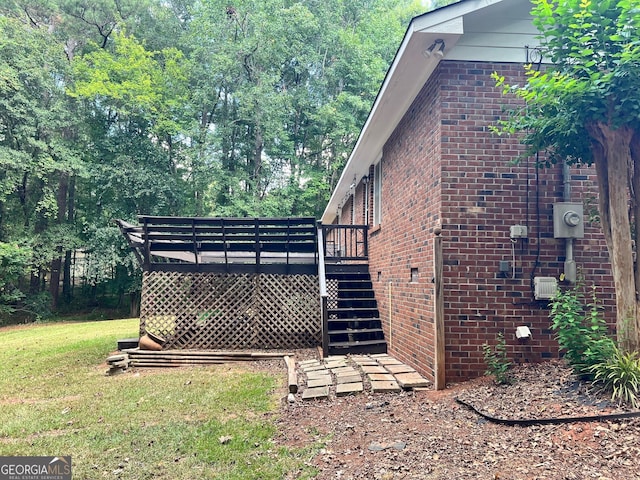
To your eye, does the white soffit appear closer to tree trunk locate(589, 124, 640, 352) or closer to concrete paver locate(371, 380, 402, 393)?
tree trunk locate(589, 124, 640, 352)

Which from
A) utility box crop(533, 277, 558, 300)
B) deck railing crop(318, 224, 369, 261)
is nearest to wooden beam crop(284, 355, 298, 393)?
deck railing crop(318, 224, 369, 261)

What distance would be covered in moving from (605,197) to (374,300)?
4800 mm

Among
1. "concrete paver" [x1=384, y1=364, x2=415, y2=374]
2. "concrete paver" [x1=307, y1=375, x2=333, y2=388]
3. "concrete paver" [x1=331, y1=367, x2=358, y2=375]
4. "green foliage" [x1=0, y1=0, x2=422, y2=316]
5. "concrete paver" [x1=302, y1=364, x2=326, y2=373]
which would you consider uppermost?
"green foliage" [x1=0, y1=0, x2=422, y2=316]

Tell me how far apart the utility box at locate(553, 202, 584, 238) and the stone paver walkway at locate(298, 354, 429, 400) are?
2274 mm

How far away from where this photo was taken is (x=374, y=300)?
25.4 ft

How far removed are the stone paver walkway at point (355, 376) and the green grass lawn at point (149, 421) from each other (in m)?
0.52

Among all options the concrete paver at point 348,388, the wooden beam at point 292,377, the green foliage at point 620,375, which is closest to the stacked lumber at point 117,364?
the wooden beam at point 292,377

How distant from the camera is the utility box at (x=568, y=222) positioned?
4215 millimetres

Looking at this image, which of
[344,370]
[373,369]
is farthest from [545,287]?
[344,370]

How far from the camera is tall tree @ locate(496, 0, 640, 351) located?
2.94 m

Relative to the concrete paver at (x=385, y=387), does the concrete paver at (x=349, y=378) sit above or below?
below

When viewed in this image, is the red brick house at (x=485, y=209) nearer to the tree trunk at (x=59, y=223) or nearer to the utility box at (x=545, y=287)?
the utility box at (x=545, y=287)

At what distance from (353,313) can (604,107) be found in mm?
5380

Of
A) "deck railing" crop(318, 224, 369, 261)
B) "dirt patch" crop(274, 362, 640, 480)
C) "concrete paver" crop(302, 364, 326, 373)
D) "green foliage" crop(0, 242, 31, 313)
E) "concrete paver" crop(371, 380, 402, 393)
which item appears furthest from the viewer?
"green foliage" crop(0, 242, 31, 313)
